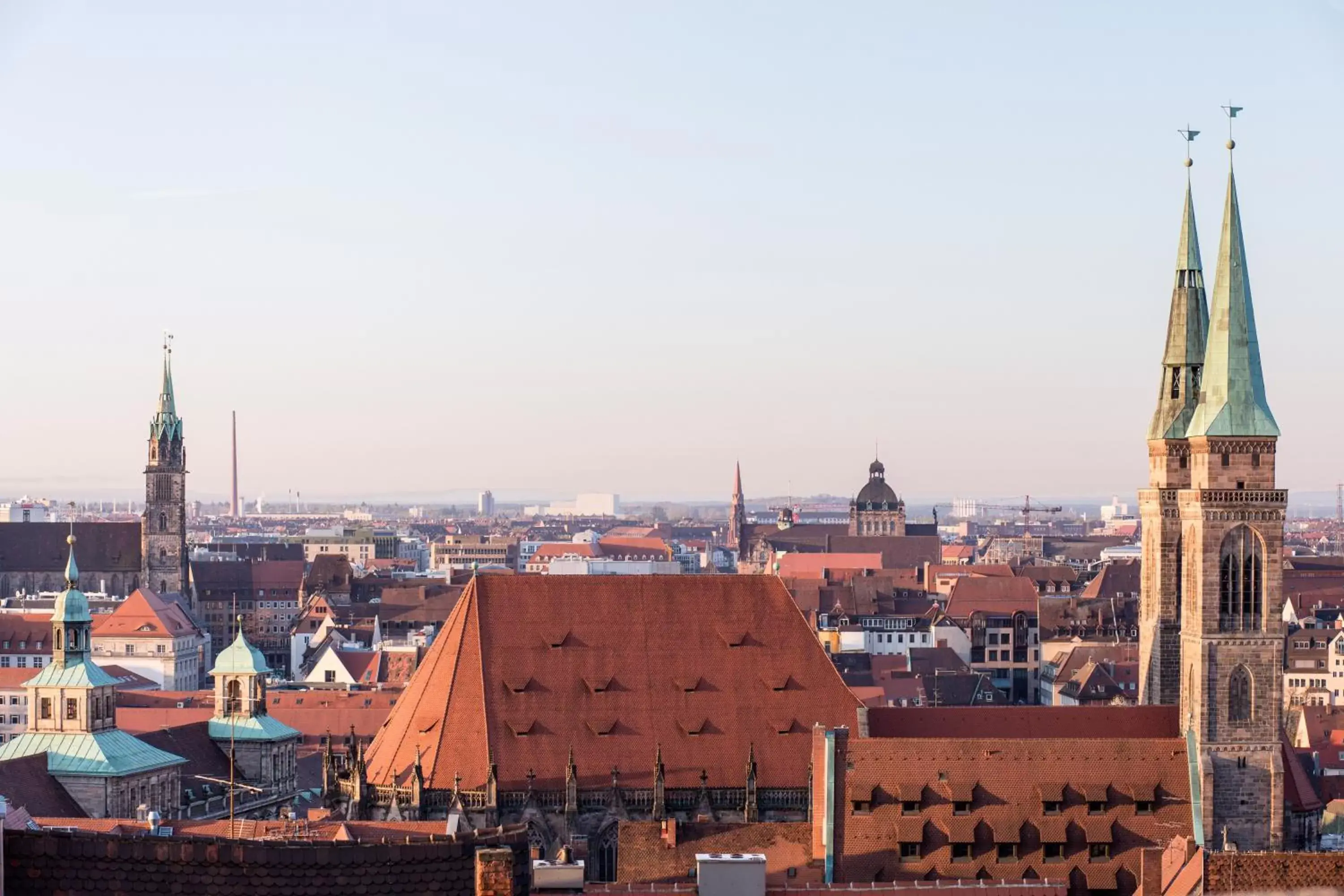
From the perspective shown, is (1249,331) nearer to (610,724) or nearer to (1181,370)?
(1181,370)

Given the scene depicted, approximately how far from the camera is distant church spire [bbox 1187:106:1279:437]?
68.8 meters

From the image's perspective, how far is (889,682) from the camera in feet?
441

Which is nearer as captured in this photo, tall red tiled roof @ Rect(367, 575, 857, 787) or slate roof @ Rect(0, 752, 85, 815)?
tall red tiled roof @ Rect(367, 575, 857, 787)

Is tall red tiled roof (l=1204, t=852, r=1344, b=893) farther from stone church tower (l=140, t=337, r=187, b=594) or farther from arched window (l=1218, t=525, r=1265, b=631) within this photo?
stone church tower (l=140, t=337, r=187, b=594)

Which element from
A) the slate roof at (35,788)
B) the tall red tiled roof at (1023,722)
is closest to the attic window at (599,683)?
the tall red tiled roof at (1023,722)

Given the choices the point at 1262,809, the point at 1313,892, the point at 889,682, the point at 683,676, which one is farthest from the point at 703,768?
the point at 889,682

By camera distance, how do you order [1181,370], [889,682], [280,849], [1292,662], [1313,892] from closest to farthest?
1. [280,849]
2. [1313,892]
3. [1181,370]
4. [889,682]
5. [1292,662]

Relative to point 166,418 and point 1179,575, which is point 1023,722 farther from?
point 166,418

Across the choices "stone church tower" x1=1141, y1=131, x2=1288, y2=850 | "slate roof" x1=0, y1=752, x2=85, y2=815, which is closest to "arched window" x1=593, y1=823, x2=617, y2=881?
"stone church tower" x1=1141, y1=131, x2=1288, y2=850

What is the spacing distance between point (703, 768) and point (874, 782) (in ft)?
25.0

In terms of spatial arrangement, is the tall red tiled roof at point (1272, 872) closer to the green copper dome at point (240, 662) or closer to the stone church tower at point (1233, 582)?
the stone church tower at point (1233, 582)

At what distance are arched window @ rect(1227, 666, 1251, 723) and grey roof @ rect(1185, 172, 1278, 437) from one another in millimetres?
7431

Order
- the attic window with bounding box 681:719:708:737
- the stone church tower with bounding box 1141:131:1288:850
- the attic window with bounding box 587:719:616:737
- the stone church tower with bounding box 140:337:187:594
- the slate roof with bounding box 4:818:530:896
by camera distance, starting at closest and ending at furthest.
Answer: the slate roof with bounding box 4:818:530:896 → the stone church tower with bounding box 1141:131:1288:850 → the attic window with bounding box 587:719:616:737 → the attic window with bounding box 681:719:708:737 → the stone church tower with bounding box 140:337:187:594

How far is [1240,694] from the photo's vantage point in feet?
Answer: 219
